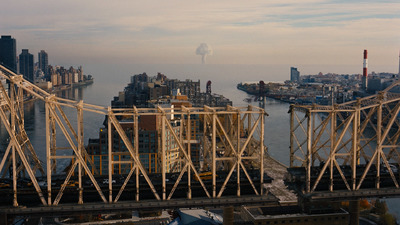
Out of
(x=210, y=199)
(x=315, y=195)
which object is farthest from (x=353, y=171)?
(x=210, y=199)

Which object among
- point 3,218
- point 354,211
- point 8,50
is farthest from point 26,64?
point 354,211

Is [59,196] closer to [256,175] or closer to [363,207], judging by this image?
[256,175]

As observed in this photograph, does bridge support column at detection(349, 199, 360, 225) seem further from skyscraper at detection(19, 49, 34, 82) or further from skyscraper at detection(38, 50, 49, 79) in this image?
skyscraper at detection(38, 50, 49, 79)

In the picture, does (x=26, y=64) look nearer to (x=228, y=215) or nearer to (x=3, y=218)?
(x=3, y=218)

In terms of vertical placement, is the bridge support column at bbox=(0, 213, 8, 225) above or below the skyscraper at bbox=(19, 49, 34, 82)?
below

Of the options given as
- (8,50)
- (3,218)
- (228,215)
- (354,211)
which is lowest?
(354,211)

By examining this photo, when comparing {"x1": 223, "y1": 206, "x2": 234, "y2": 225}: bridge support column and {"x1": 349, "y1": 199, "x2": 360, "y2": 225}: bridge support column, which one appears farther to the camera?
{"x1": 349, "y1": 199, "x2": 360, "y2": 225}: bridge support column

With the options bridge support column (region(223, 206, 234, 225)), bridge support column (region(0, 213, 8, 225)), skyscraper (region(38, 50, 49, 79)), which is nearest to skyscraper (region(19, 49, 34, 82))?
skyscraper (region(38, 50, 49, 79))

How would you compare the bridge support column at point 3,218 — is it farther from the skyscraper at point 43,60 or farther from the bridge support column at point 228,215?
the skyscraper at point 43,60
